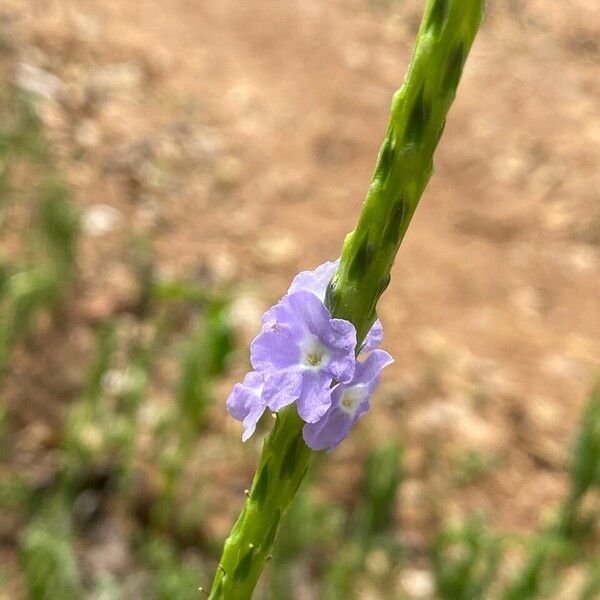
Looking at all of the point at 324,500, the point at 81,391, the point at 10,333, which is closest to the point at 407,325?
the point at 324,500

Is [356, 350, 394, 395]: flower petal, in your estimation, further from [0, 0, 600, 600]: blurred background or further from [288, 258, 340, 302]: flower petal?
[0, 0, 600, 600]: blurred background

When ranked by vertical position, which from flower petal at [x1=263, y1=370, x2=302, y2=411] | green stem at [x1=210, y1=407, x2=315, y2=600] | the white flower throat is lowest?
green stem at [x1=210, y1=407, x2=315, y2=600]

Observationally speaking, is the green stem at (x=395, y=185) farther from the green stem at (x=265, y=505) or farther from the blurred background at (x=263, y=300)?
the blurred background at (x=263, y=300)

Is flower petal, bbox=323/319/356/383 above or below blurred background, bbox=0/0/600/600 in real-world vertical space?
above

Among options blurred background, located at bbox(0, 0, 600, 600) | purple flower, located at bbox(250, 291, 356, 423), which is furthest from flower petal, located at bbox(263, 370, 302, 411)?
blurred background, located at bbox(0, 0, 600, 600)

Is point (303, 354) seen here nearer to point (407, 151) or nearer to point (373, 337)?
point (373, 337)
